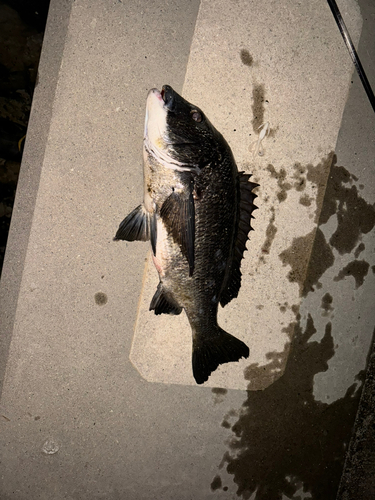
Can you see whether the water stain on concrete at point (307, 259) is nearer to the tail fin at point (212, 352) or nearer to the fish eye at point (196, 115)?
the tail fin at point (212, 352)

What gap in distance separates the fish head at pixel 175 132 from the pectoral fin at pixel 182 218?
6.3 inches

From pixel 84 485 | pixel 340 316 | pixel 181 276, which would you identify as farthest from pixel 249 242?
pixel 84 485

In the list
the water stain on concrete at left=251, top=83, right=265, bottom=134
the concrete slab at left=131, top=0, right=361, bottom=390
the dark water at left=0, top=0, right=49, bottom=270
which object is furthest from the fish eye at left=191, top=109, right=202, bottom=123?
the dark water at left=0, top=0, right=49, bottom=270

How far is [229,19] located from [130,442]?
2920 millimetres

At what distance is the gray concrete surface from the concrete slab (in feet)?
0.04

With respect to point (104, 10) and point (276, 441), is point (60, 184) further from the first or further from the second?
point (276, 441)

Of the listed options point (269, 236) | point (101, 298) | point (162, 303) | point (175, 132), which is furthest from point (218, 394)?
point (175, 132)

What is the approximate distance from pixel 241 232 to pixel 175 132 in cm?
63

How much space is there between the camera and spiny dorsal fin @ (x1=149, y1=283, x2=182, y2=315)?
1.74 m

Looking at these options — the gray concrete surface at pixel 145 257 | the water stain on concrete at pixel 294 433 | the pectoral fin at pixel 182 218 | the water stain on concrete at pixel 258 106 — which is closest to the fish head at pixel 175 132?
the pectoral fin at pixel 182 218

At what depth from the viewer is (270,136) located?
2.08m

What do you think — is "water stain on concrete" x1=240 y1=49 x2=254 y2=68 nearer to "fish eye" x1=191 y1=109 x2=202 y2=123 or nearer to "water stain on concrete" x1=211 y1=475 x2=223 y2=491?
"fish eye" x1=191 y1=109 x2=202 y2=123

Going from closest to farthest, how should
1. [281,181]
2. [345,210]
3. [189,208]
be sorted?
[189,208] → [281,181] → [345,210]

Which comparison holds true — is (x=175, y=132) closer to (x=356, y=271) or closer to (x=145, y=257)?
(x=145, y=257)
